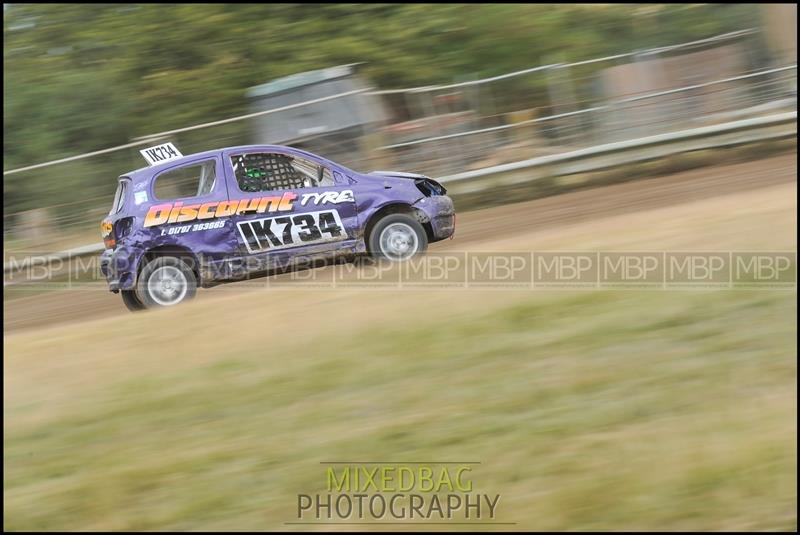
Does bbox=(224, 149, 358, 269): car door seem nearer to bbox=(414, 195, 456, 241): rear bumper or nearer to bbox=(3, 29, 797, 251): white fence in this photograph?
bbox=(414, 195, 456, 241): rear bumper

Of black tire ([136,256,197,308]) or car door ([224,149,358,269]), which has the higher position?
car door ([224,149,358,269])

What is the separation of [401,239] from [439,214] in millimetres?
497

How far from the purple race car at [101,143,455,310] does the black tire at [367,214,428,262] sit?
0.01 metres

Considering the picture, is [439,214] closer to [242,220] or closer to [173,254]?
[242,220]

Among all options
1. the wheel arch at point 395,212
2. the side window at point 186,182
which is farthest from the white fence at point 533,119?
the side window at point 186,182

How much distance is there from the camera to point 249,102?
1669 cm

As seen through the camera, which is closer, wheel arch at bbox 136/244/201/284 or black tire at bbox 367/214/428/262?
wheel arch at bbox 136/244/201/284

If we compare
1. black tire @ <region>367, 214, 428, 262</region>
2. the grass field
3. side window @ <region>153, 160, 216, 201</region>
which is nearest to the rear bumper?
black tire @ <region>367, 214, 428, 262</region>

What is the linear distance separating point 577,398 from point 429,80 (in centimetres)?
1246

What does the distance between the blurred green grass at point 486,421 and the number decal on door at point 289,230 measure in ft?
6.11

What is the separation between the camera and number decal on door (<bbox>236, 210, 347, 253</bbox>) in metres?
9.25

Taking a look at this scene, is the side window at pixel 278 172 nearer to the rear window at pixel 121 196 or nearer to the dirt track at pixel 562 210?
the rear window at pixel 121 196

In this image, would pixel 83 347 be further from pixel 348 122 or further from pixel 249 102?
pixel 249 102

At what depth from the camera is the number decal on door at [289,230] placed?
9.25m
